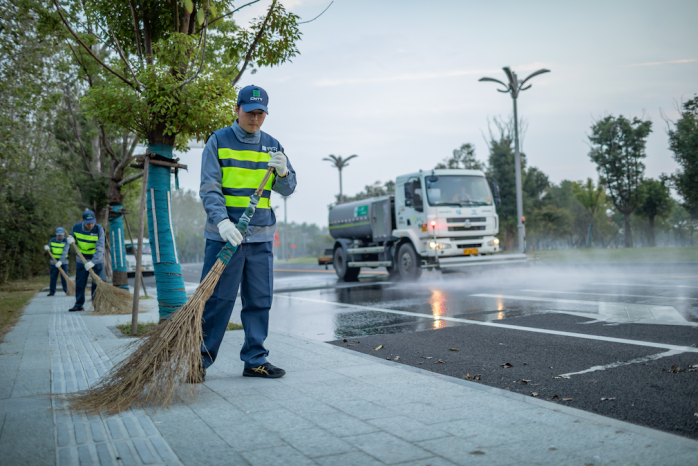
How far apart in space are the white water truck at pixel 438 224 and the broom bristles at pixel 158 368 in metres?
10.8

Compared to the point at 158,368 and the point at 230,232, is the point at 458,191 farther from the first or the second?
→ the point at 158,368

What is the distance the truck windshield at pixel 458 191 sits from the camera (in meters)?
14.9

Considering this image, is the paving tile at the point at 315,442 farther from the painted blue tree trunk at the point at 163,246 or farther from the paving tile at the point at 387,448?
the painted blue tree trunk at the point at 163,246

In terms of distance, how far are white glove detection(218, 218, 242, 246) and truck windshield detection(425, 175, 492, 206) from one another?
36.3 feet

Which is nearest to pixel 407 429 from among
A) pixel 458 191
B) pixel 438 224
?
pixel 438 224

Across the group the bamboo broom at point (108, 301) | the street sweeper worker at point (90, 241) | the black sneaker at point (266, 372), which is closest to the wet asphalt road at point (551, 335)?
the black sneaker at point (266, 372)

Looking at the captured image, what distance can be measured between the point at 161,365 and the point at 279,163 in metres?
1.70

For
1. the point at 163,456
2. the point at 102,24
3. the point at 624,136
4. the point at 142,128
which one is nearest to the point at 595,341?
the point at 163,456

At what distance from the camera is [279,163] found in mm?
4395

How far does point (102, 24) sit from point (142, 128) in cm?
184

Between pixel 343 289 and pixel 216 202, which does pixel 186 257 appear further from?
pixel 216 202

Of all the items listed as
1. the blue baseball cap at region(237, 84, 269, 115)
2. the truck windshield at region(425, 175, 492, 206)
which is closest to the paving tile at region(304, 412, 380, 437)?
the blue baseball cap at region(237, 84, 269, 115)

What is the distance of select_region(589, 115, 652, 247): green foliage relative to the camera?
138 feet

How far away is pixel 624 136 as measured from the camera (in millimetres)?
42188
